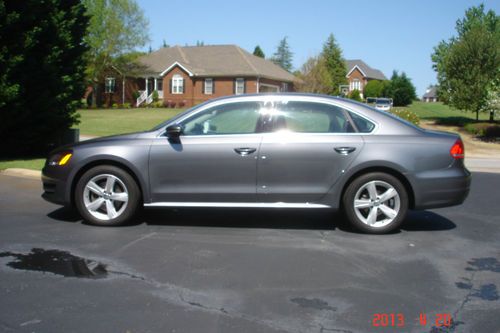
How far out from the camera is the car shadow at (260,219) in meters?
6.72

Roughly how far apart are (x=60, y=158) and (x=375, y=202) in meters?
3.83

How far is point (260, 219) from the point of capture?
705cm

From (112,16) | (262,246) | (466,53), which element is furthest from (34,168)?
(112,16)

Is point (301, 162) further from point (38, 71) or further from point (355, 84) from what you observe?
point (355, 84)

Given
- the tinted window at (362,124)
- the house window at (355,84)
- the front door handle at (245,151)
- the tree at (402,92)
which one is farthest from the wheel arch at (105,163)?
the house window at (355,84)

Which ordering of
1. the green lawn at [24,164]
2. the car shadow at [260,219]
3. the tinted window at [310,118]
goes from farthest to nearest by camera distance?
1. the green lawn at [24,164]
2. the car shadow at [260,219]
3. the tinted window at [310,118]

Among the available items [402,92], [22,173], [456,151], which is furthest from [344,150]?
[402,92]

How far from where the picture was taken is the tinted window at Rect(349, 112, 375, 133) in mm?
6336

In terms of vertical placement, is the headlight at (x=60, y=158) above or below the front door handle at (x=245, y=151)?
below

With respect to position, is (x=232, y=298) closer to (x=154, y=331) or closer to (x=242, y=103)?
(x=154, y=331)

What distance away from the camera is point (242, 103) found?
21.2ft

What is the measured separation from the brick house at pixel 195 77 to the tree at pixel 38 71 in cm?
3413

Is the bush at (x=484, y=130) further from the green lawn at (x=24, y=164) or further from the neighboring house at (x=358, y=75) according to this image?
the neighboring house at (x=358, y=75)

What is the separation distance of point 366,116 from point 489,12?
35.9 metres
